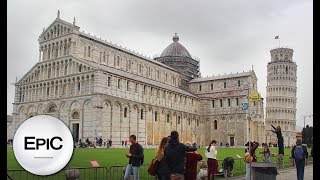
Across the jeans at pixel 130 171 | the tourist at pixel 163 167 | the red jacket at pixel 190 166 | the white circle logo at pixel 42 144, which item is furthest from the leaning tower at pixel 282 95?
the white circle logo at pixel 42 144

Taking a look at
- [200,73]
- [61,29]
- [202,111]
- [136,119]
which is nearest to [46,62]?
[61,29]

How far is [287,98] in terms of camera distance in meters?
103

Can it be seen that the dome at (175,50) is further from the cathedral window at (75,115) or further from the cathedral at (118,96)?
the cathedral window at (75,115)

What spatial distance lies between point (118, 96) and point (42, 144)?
134 ft

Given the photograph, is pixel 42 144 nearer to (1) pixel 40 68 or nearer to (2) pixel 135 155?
→ (2) pixel 135 155

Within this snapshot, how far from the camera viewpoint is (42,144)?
8.54 m

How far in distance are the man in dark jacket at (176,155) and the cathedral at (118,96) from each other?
94.8 ft

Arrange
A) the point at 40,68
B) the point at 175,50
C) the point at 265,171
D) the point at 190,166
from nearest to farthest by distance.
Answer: the point at 190,166 → the point at 265,171 → the point at 40,68 → the point at 175,50

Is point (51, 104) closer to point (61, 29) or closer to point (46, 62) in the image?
point (46, 62)

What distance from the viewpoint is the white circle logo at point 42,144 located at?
27.5 ft

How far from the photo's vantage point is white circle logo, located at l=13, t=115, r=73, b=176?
8.38 meters

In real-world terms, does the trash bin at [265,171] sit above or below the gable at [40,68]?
below

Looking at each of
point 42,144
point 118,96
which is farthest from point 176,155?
point 118,96
